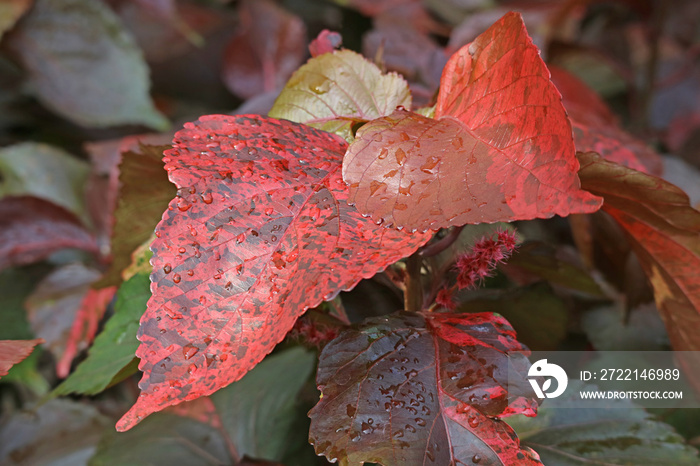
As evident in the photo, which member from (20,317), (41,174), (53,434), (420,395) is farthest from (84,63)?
(420,395)

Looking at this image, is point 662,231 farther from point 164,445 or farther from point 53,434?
point 53,434

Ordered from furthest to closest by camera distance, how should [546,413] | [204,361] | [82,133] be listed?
[82,133] → [546,413] → [204,361]

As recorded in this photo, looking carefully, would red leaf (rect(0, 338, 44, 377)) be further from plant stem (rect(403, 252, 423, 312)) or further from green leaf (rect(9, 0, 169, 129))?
green leaf (rect(9, 0, 169, 129))

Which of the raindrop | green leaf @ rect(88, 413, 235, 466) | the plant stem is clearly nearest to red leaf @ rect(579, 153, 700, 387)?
the plant stem

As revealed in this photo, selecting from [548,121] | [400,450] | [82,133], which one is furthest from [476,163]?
[82,133]

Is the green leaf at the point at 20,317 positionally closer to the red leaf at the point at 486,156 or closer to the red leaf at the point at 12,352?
the red leaf at the point at 12,352

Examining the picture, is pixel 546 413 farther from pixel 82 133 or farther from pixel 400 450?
pixel 82 133

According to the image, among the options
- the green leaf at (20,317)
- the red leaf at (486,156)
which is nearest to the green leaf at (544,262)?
the red leaf at (486,156)
